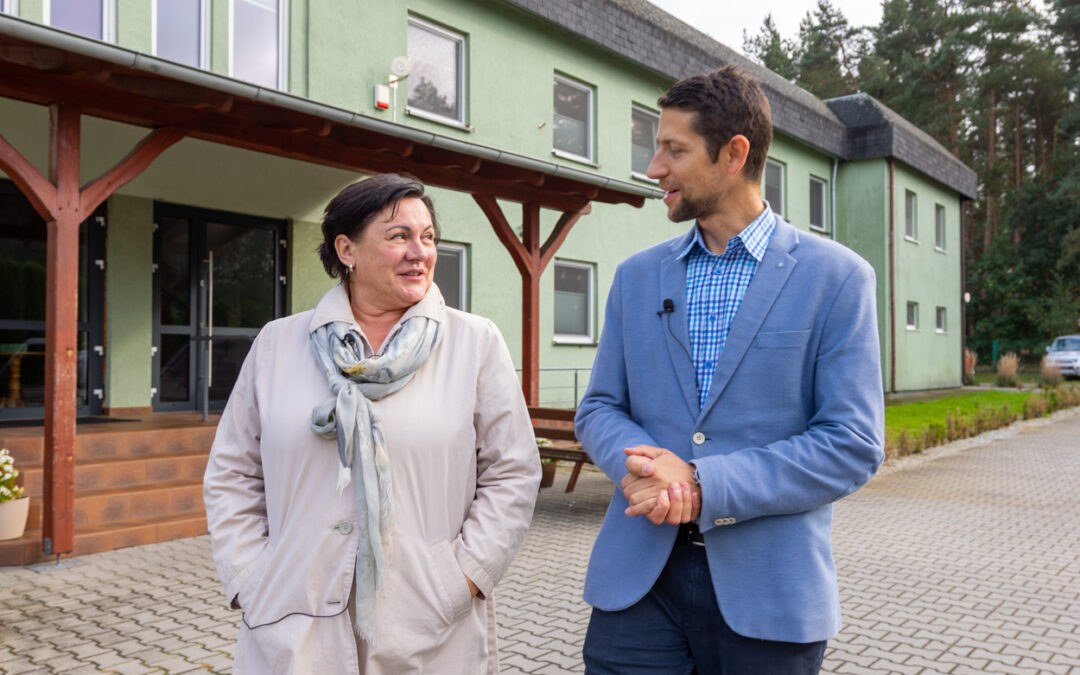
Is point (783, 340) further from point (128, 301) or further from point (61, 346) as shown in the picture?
point (128, 301)

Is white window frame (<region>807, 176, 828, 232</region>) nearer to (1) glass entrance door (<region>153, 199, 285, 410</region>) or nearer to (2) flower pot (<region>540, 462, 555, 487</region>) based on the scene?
(1) glass entrance door (<region>153, 199, 285, 410</region>)

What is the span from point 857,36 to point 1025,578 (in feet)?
161

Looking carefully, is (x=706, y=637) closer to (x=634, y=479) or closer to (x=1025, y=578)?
(x=634, y=479)

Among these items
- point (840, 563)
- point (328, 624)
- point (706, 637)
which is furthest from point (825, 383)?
point (840, 563)

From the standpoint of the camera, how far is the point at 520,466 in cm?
248

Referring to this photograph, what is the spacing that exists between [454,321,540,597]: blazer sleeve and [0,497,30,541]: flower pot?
5.13m

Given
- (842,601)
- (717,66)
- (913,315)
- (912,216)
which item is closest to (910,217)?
(912,216)

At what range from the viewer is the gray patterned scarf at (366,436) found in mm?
2211

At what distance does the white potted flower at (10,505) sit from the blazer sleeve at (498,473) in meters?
5.12

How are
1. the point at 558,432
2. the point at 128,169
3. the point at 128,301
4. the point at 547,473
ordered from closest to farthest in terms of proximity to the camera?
1. the point at 128,169
2. the point at 558,432
3. the point at 547,473
4. the point at 128,301

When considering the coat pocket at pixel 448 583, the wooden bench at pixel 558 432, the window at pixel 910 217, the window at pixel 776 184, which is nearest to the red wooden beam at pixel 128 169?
the wooden bench at pixel 558 432

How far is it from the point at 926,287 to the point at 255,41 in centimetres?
2234

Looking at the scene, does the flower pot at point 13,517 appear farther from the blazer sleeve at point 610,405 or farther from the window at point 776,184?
the window at point 776,184

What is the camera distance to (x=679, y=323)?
2.06 meters
